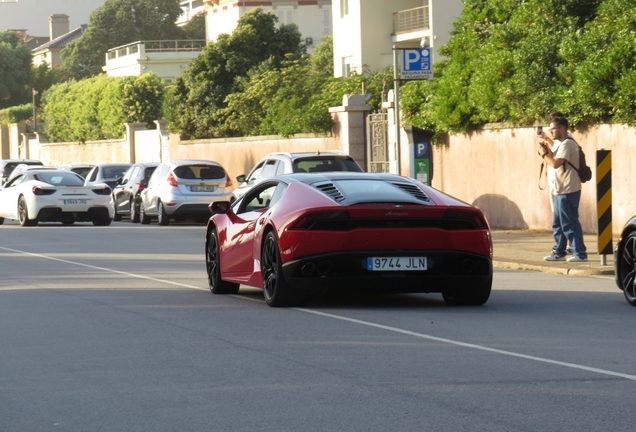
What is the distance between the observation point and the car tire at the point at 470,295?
11.3 metres

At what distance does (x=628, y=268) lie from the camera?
38.4ft

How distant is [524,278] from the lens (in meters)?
14.8

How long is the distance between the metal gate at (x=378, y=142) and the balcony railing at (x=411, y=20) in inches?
801

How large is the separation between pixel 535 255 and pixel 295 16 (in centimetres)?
6749

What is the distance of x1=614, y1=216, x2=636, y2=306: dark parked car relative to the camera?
11.5 meters

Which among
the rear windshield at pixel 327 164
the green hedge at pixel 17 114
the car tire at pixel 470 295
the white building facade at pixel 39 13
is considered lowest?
the car tire at pixel 470 295

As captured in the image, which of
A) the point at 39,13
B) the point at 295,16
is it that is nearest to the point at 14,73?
the point at 39,13

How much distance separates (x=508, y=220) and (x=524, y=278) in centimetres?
847

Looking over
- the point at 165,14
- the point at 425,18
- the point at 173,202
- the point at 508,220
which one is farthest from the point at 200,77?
the point at 165,14

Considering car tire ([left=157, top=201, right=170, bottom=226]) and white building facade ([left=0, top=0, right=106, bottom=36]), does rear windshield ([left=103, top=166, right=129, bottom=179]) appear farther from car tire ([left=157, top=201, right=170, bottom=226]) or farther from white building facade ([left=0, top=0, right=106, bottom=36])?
white building facade ([left=0, top=0, right=106, bottom=36])

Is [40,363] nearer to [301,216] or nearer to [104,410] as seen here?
[104,410]

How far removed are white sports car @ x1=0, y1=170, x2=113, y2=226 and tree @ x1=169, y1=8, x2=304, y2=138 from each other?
14119 millimetres

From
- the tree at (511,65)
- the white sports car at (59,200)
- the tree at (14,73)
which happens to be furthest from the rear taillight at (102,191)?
the tree at (14,73)

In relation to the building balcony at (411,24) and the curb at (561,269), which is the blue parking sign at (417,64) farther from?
the building balcony at (411,24)
